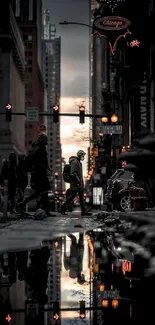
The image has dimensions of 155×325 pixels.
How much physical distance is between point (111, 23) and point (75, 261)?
28.8 m

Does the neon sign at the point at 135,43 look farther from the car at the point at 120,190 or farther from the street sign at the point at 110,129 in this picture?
the car at the point at 120,190

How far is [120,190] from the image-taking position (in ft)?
74.1

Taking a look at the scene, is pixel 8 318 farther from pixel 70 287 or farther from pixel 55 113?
pixel 55 113

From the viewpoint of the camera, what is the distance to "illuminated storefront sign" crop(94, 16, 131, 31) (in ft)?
110

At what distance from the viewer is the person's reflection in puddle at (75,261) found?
5.27 meters

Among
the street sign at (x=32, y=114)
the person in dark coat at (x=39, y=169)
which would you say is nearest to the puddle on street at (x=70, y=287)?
the person in dark coat at (x=39, y=169)

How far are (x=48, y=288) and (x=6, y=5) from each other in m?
113

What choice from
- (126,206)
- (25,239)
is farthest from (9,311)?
(126,206)

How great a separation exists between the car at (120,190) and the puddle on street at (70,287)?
14.6 metres

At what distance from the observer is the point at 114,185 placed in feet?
76.6

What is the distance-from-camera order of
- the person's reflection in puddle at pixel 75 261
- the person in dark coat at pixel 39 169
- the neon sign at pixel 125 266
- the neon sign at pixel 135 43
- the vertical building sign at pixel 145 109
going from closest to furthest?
the person's reflection in puddle at pixel 75 261 < the neon sign at pixel 125 266 < the person in dark coat at pixel 39 169 < the vertical building sign at pixel 145 109 < the neon sign at pixel 135 43

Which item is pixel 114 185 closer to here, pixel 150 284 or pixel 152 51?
pixel 152 51

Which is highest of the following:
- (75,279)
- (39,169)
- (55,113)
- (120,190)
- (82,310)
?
(55,113)

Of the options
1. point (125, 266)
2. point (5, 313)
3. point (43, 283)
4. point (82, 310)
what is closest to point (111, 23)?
point (125, 266)
